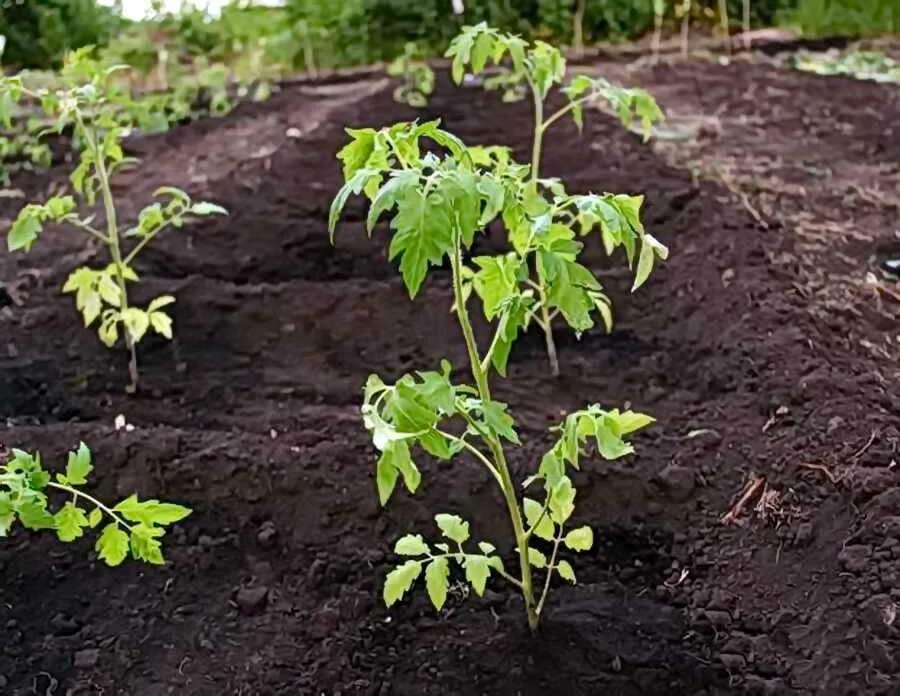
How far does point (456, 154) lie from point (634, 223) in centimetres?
28

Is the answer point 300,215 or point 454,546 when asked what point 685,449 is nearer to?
point 454,546

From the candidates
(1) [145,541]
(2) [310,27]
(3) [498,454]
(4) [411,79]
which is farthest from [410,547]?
(2) [310,27]

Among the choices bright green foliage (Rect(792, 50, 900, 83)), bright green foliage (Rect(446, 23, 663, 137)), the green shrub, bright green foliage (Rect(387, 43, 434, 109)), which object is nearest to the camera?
bright green foliage (Rect(446, 23, 663, 137))

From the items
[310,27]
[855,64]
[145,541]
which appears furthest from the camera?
[310,27]

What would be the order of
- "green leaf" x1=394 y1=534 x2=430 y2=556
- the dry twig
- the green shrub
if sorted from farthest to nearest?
the green shrub < the dry twig < "green leaf" x1=394 y1=534 x2=430 y2=556

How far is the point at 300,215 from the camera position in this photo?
3.90 metres

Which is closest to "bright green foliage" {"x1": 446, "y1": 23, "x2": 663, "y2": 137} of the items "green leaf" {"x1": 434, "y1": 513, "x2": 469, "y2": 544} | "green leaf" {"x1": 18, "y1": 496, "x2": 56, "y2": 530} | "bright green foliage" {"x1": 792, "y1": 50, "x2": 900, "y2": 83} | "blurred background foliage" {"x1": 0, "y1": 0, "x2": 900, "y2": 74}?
"green leaf" {"x1": 434, "y1": 513, "x2": 469, "y2": 544}

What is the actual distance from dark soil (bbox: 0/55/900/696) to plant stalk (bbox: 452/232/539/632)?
0.06 metres

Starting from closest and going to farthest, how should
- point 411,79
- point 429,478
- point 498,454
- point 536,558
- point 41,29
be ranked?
point 498,454 < point 536,558 < point 429,478 < point 411,79 < point 41,29

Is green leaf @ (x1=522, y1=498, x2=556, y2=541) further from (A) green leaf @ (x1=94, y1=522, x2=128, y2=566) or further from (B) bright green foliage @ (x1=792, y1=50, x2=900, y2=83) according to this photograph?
(B) bright green foliage @ (x1=792, y1=50, x2=900, y2=83)

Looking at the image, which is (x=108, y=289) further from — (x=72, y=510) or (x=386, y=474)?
(x=386, y=474)

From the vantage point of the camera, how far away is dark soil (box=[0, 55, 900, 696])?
2.11 metres

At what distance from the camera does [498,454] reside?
6.47 ft

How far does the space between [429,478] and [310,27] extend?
404 centimetres
